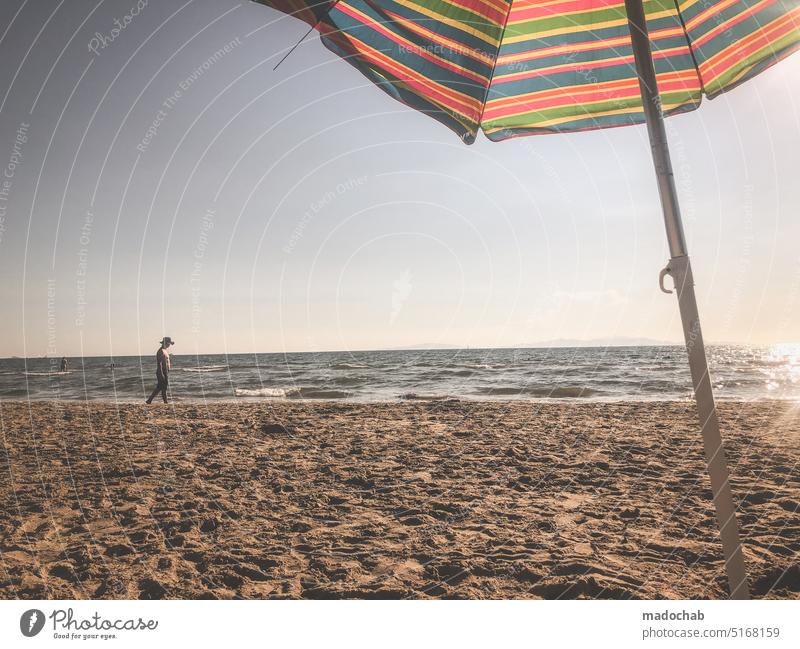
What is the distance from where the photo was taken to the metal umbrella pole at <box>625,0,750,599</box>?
1517mm

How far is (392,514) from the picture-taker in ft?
11.2

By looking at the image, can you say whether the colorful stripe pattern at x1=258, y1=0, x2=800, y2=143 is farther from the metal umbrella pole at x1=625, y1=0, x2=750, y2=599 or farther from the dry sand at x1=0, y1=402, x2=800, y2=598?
the dry sand at x1=0, y1=402, x2=800, y2=598

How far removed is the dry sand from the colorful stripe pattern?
2.59 metres

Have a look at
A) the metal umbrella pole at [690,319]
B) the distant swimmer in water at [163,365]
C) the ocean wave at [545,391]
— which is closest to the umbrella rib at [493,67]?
the metal umbrella pole at [690,319]

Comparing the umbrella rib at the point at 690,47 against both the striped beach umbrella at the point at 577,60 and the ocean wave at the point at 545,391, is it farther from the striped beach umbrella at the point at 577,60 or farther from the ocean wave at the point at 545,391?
the ocean wave at the point at 545,391

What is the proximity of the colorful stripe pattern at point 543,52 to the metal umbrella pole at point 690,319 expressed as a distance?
21.5 inches

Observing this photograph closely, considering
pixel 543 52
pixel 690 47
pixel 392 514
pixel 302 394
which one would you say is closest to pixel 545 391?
pixel 302 394

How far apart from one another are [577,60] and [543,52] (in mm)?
190

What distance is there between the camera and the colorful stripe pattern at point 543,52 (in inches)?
75.9

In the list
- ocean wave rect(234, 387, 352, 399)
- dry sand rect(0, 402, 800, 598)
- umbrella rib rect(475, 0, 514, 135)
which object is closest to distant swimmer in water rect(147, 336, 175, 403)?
dry sand rect(0, 402, 800, 598)

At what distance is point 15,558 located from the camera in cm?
266
